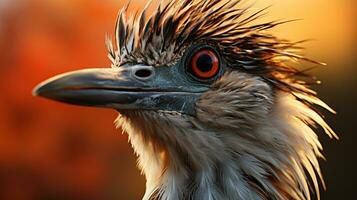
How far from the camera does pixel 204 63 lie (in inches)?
144

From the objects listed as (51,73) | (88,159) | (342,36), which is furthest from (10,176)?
(342,36)

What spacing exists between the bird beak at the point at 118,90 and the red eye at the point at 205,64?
103mm

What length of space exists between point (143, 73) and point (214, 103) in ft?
1.14

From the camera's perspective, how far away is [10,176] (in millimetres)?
17375

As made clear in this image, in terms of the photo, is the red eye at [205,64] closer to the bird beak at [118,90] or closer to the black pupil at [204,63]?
the black pupil at [204,63]

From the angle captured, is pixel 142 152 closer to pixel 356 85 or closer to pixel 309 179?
pixel 309 179

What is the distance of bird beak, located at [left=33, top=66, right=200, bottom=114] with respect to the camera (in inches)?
128

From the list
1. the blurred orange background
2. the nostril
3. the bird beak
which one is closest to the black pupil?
the bird beak

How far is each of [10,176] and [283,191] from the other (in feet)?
47.4

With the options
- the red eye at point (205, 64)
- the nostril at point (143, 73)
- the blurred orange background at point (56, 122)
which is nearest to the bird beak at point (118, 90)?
the nostril at point (143, 73)

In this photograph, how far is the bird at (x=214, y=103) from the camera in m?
3.50

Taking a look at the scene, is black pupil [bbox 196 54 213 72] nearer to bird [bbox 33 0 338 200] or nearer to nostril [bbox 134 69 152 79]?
bird [bbox 33 0 338 200]

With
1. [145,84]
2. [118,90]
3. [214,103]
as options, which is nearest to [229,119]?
[214,103]

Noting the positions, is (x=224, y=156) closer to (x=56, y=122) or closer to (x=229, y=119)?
(x=229, y=119)
